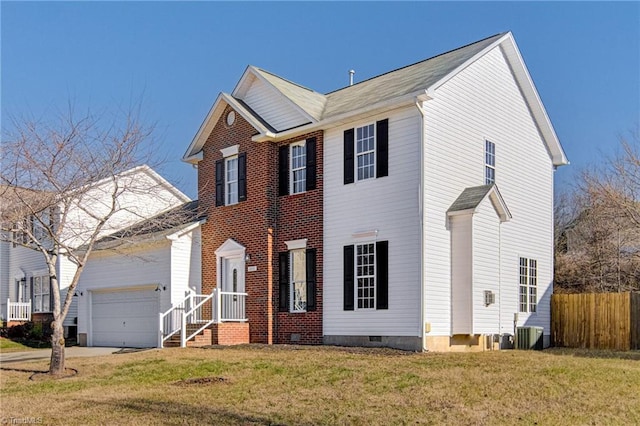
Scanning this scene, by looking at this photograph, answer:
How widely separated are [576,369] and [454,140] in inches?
295

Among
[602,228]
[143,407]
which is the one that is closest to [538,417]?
[143,407]

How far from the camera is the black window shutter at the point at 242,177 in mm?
21781

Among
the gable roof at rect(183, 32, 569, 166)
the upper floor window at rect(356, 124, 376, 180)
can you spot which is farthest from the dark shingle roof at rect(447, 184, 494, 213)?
the gable roof at rect(183, 32, 569, 166)

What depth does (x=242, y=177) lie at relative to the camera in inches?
864

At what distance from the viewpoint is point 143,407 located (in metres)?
11.2

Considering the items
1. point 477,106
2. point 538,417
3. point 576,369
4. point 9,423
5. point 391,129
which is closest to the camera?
point 538,417

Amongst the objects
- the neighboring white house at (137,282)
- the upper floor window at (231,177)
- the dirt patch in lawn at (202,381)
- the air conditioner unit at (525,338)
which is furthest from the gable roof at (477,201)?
the neighboring white house at (137,282)

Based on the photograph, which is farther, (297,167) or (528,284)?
(528,284)

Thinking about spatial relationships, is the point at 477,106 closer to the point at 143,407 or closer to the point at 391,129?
the point at 391,129

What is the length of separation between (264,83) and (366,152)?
521 centimetres

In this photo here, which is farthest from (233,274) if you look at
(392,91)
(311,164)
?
(392,91)

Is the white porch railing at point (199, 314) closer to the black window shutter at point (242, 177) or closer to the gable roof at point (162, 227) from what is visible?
the gable roof at point (162, 227)

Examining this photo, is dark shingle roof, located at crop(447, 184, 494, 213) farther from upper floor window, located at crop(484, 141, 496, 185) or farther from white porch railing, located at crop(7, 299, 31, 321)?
white porch railing, located at crop(7, 299, 31, 321)

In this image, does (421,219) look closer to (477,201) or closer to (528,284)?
(477,201)
